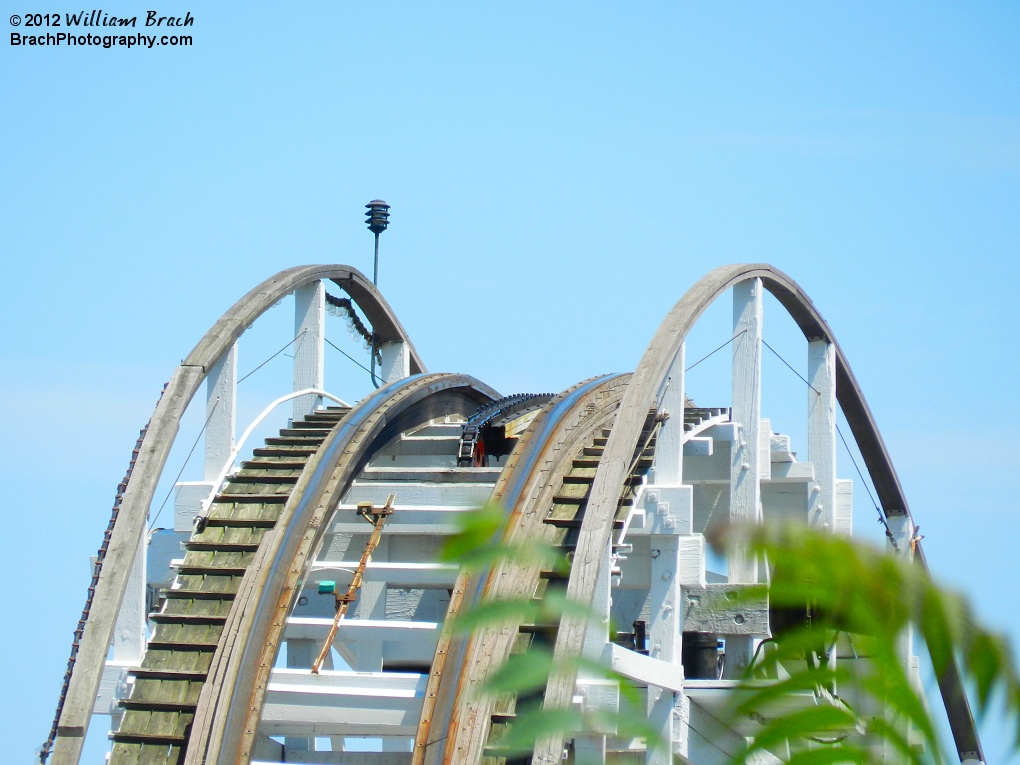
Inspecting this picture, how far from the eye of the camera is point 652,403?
9445 mm

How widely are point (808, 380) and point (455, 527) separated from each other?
1328 centimetres

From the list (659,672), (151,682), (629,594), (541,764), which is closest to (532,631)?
(659,672)

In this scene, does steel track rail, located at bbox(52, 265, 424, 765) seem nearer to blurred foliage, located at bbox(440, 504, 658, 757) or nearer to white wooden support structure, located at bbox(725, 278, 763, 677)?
white wooden support structure, located at bbox(725, 278, 763, 677)

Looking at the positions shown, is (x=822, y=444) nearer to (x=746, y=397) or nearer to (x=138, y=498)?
(x=746, y=397)

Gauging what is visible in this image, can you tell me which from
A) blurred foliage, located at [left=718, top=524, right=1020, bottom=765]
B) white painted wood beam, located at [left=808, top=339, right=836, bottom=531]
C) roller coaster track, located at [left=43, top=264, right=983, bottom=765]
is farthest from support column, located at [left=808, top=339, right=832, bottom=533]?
blurred foliage, located at [left=718, top=524, right=1020, bottom=765]

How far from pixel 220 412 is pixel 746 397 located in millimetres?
4256

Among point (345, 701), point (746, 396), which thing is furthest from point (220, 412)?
point (746, 396)

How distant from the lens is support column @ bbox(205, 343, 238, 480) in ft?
33.7

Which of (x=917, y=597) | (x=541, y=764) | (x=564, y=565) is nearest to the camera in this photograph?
(x=917, y=597)

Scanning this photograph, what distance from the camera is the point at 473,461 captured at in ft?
39.1

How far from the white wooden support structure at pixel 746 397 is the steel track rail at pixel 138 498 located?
363cm

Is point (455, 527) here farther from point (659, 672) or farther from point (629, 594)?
point (629, 594)

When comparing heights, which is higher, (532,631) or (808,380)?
(808,380)

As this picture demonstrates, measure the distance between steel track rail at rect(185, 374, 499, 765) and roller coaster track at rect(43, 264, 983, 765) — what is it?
1 cm
